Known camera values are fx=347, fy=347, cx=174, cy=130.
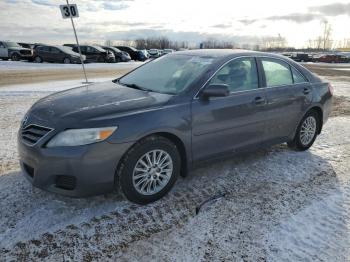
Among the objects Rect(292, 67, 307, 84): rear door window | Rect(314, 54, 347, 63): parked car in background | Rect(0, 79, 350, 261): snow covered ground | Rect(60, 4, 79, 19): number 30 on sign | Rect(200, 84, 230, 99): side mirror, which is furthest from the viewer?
Rect(314, 54, 347, 63): parked car in background

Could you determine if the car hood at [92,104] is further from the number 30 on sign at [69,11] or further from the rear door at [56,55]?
the rear door at [56,55]

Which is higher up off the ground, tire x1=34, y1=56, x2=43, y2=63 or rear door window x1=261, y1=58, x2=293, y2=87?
rear door window x1=261, y1=58, x2=293, y2=87

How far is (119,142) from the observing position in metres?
3.34

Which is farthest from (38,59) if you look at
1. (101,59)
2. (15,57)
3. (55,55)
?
(101,59)

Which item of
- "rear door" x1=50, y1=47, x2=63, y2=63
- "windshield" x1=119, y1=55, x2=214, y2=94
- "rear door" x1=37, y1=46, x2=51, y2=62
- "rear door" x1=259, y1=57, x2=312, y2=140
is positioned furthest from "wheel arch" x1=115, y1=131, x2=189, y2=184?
"rear door" x1=37, y1=46, x2=51, y2=62

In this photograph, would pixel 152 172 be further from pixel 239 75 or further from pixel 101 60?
pixel 101 60

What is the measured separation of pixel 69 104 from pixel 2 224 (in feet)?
4.39

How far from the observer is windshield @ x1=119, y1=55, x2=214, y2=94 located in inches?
163

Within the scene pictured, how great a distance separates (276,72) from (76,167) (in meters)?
3.19

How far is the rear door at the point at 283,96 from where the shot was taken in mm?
4785

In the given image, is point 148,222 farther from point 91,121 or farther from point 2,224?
point 2,224

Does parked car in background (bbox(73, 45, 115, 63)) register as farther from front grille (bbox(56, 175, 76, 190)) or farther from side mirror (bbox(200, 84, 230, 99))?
front grille (bbox(56, 175, 76, 190))

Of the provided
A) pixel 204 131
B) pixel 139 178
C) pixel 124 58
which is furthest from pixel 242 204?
pixel 124 58

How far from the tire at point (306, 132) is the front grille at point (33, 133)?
12.3 ft
